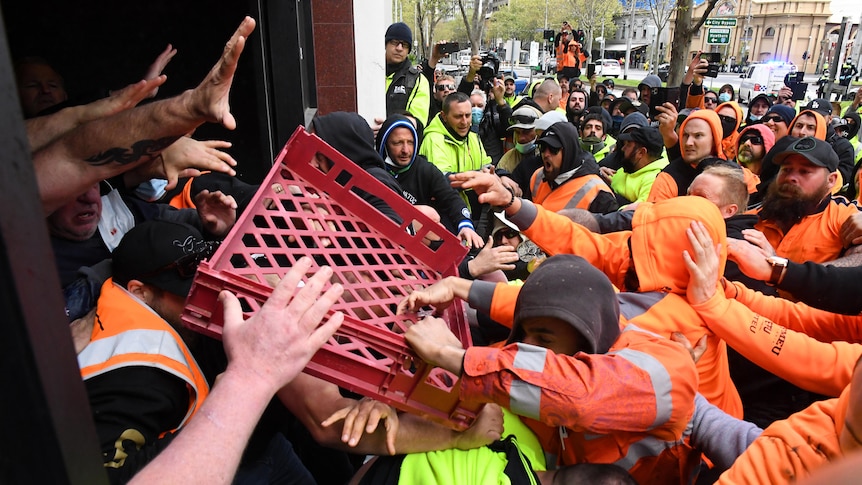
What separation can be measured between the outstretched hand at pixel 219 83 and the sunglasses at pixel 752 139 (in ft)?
18.7

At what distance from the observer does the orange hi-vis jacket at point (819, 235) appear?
134 inches

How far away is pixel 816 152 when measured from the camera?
350cm

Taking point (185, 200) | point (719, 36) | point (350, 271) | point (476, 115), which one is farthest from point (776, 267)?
point (719, 36)

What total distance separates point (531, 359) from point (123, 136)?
1.24 meters

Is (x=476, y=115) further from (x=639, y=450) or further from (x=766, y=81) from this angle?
(x=766, y=81)

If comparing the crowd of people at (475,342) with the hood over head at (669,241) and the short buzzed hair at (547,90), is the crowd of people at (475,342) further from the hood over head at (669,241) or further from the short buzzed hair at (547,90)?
the short buzzed hair at (547,90)

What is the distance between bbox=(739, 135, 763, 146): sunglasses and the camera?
18.5 feet

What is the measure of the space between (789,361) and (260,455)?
6.65 ft

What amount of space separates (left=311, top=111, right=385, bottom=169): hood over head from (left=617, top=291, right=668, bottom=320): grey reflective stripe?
1812 mm

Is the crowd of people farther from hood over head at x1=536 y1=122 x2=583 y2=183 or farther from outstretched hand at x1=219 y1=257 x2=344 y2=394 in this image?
hood over head at x1=536 y1=122 x2=583 y2=183

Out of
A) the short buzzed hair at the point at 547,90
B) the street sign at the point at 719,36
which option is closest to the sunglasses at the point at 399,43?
the short buzzed hair at the point at 547,90

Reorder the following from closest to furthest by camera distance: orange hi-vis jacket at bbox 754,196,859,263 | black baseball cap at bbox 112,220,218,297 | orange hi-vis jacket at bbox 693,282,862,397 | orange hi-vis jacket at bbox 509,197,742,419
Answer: black baseball cap at bbox 112,220,218,297 < orange hi-vis jacket at bbox 693,282,862,397 < orange hi-vis jacket at bbox 509,197,742,419 < orange hi-vis jacket at bbox 754,196,859,263

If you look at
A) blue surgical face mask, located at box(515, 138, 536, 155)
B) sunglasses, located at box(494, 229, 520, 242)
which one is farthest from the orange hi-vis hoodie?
blue surgical face mask, located at box(515, 138, 536, 155)

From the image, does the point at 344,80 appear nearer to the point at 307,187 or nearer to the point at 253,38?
the point at 253,38
